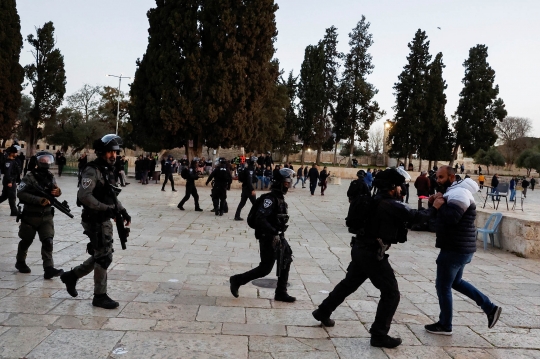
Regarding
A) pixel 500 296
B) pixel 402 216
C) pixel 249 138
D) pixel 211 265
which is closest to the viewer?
pixel 402 216

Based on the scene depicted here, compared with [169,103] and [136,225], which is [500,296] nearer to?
[136,225]

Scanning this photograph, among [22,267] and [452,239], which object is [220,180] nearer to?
[22,267]

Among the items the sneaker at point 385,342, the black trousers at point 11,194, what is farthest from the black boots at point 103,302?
the black trousers at point 11,194

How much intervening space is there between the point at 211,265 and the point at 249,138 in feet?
76.9

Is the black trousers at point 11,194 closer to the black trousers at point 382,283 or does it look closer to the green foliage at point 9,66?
the black trousers at point 382,283

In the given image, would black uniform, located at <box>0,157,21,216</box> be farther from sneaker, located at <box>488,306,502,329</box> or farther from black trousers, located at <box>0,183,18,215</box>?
sneaker, located at <box>488,306,502,329</box>

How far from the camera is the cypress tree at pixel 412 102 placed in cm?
4566

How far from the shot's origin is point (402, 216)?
3.81m

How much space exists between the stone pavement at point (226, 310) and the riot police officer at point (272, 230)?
30 cm

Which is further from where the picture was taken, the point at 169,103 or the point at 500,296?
the point at 169,103

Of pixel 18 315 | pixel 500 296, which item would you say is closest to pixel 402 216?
pixel 500 296

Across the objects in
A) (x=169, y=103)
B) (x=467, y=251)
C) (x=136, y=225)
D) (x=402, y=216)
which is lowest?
(x=136, y=225)

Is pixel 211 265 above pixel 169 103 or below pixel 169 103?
below

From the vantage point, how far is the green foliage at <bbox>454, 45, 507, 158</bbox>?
45.6 meters
